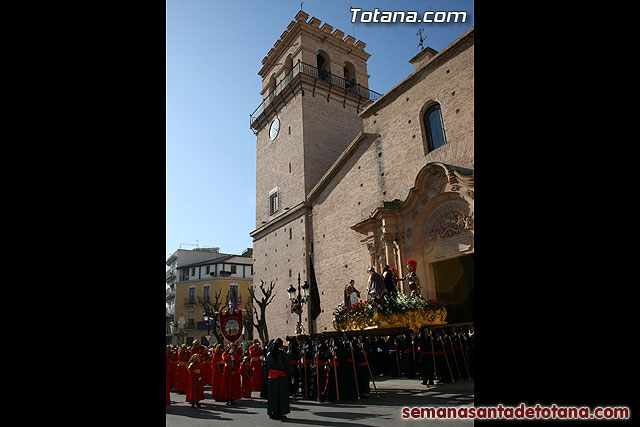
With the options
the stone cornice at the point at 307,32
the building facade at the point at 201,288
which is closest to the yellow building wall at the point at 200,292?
the building facade at the point at 201,288

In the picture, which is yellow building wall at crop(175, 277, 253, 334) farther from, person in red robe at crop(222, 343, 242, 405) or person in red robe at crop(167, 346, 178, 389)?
person in red robe at crop(222, 343, 242, 405)

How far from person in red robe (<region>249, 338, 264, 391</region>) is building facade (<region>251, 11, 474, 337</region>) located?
12.4 ft

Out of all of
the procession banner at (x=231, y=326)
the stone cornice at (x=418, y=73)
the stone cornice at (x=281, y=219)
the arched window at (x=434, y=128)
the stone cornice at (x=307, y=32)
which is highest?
the stone cornice at (x=307, y=32)

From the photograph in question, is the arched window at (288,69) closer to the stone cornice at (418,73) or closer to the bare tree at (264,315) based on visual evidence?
the stone cornice at (418,73)

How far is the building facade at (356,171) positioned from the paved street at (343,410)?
4.97m

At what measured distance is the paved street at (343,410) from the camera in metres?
6.94

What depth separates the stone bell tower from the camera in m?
21.5

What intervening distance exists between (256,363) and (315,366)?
127 inches

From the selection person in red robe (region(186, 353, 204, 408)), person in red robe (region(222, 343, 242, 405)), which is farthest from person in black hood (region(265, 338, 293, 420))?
person in red robe (region(186, 353, 204, 408))
